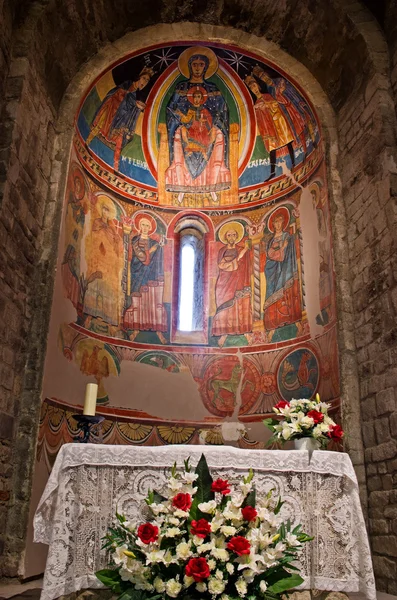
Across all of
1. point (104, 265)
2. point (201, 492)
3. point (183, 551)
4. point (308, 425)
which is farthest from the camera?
point (104, 265)

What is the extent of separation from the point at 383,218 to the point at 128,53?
439 cm

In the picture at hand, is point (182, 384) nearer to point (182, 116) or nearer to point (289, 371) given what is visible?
point (289, 371)

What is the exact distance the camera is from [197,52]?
313 inches

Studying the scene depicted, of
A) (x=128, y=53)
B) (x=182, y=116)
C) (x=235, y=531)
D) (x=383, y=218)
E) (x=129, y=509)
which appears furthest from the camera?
(x=182, y=116)

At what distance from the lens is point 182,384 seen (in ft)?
24.1

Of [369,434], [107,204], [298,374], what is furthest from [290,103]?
[369,434]

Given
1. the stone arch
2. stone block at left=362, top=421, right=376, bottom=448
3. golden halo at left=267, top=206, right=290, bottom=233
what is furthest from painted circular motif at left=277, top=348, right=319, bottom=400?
golden halo at left=267, top=206, right=290, bottom=233

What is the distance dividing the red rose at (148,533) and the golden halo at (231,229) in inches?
248

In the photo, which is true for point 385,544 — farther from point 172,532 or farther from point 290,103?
point 290,103

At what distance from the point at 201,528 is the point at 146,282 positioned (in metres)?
5.97

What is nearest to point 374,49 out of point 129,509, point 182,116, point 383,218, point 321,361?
point 383,218

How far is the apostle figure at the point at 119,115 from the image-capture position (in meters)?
7.68

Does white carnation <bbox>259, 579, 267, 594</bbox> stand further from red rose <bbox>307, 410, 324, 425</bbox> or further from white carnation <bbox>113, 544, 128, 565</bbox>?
red rose <bbox>307, 410, 324, 425</bbox>

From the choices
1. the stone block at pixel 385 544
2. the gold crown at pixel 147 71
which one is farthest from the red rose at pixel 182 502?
the gold crown at pixel 147 71
